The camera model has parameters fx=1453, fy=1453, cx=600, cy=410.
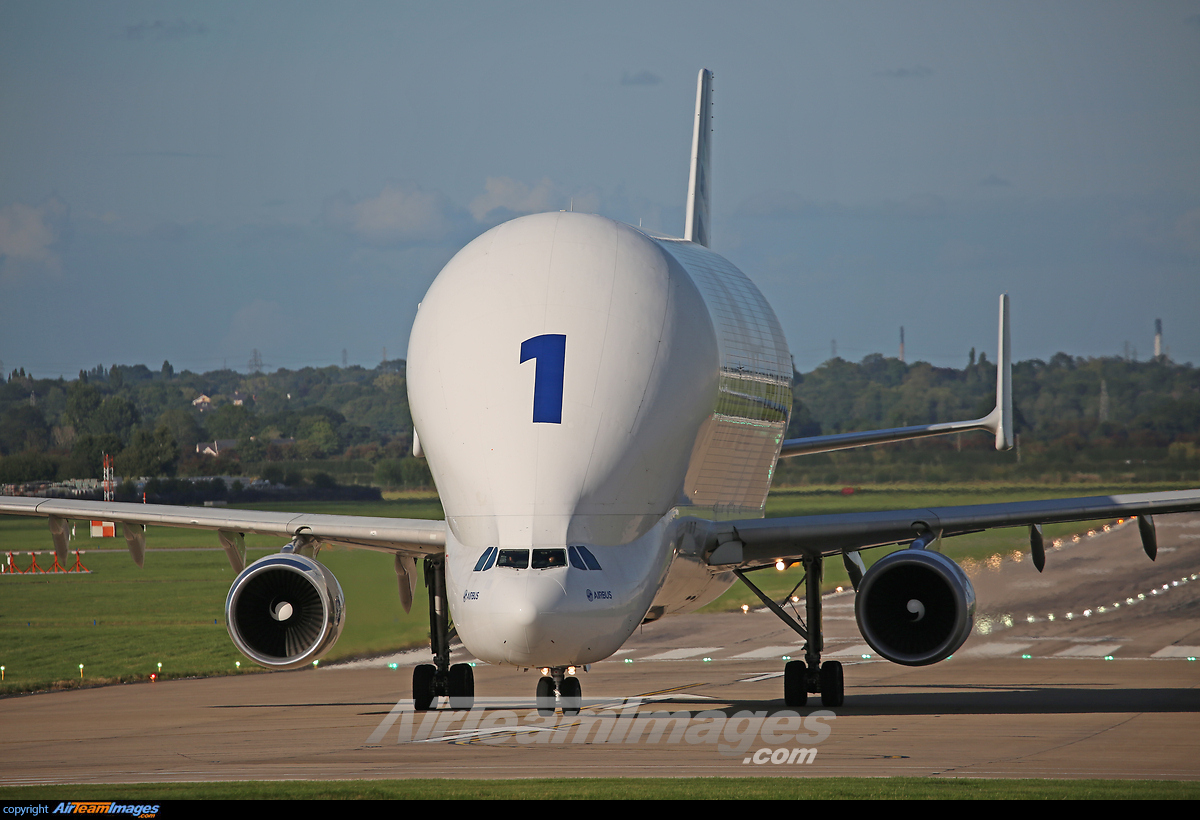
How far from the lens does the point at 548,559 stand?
506 inches

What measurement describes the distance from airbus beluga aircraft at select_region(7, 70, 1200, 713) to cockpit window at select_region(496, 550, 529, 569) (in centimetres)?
Result: 2

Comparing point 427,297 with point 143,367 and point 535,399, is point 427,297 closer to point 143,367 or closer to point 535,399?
point 535,399

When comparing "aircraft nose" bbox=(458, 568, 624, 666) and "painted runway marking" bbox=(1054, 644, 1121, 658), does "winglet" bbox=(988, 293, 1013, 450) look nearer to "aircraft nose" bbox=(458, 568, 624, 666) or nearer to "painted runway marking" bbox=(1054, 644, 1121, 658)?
"painted runway marking" bbox=(1054, 644, 1121, 658)

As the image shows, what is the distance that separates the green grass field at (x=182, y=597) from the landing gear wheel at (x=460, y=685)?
6.23 metres

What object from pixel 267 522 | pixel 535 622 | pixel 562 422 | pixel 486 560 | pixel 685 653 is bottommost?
pixel 685 653

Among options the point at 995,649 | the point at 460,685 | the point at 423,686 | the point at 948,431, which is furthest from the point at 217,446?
the point at 423,686

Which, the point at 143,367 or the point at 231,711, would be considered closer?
the point at 231,711

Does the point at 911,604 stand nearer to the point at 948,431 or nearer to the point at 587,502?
the point at 587,502

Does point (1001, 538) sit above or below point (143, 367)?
below

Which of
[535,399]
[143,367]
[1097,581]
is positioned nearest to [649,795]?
[535,399]

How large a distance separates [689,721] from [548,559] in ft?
13.0

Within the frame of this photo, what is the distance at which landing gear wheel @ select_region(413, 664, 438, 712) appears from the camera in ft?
57.6

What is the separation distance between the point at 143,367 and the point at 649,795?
59.2 meters

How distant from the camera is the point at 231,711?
17.9 metres
